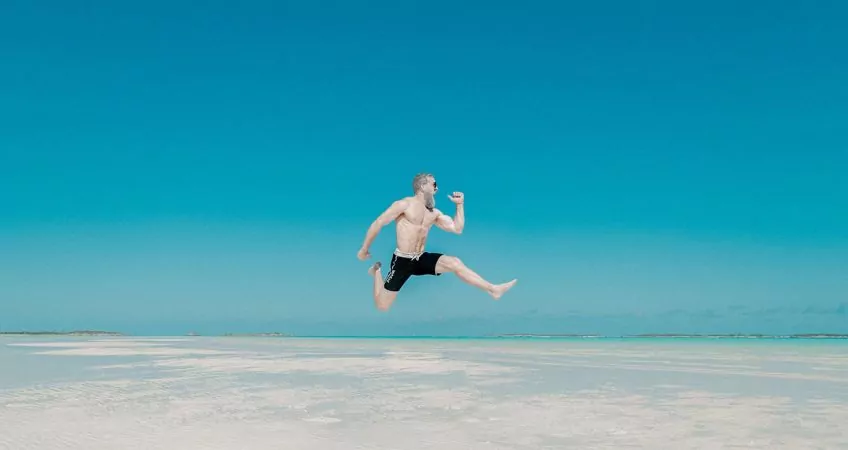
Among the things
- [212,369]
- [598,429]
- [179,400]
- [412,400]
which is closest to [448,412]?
[412,400]

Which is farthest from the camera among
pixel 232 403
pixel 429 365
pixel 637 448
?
pixel 429 365

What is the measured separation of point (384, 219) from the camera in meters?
7.57

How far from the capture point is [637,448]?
5746 mm

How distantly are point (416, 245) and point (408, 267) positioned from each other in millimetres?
283

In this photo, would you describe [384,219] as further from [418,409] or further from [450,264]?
[418,409]

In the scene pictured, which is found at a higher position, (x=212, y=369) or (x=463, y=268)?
(x=463, y=268)

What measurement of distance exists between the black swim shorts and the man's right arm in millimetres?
336

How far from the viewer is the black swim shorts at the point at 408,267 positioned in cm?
784

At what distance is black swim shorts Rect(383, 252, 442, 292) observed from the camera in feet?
25.7

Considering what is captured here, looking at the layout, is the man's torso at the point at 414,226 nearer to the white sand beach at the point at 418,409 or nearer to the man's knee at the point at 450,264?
the man's knee at the point at 450,264

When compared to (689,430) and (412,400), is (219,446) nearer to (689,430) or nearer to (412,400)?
(412,400)

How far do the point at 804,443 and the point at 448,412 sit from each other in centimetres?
326

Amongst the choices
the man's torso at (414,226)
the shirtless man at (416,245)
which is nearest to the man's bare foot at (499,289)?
the shirtless man at (416,245)

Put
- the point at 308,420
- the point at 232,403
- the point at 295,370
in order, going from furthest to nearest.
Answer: the point at 295,370
the point at 232,403
the point at 308,420
